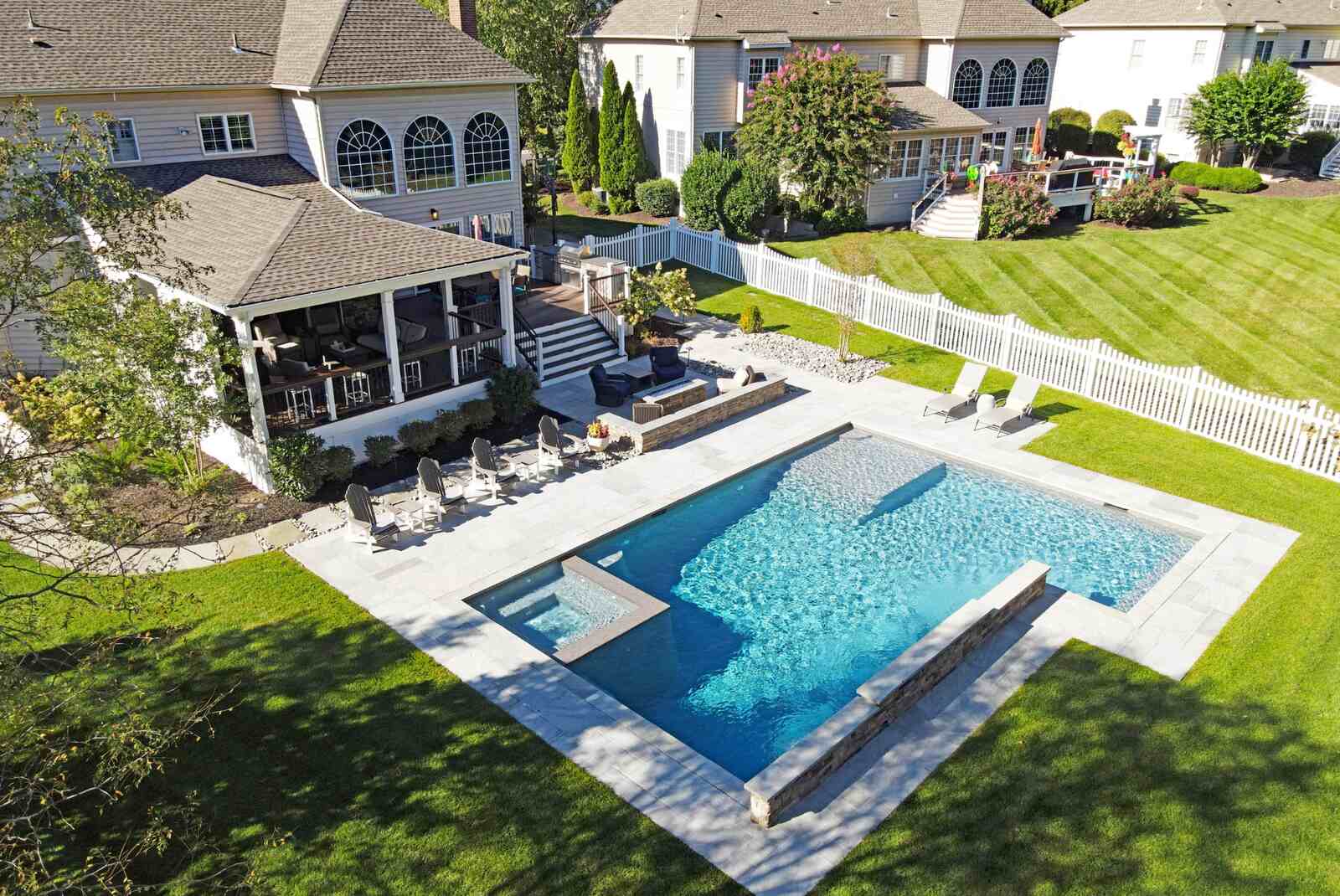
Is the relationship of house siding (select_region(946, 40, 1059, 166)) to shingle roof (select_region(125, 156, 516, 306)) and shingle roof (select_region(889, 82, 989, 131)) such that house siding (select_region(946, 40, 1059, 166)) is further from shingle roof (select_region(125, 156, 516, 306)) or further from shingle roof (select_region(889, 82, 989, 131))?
shingle roof (select_region(125, 156, 516, 306))

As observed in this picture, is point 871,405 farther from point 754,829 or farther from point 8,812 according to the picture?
point 8,812

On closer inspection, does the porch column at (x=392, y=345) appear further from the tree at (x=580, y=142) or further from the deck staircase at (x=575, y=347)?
the tree at (x=580, y=142)

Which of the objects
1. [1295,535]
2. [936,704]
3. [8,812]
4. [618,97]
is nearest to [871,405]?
[1295,535]

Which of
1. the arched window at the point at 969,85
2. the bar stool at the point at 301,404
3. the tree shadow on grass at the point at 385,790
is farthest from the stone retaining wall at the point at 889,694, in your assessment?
the arched window at the point at 969,85

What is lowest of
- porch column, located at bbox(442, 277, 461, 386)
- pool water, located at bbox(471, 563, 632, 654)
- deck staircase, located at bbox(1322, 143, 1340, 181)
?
pool water, located at bbox(471, 563, 632, 654)

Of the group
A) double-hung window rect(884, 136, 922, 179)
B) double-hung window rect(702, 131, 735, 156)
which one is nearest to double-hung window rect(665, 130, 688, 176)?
double-hung window rect(702, 131, 735, 156)
